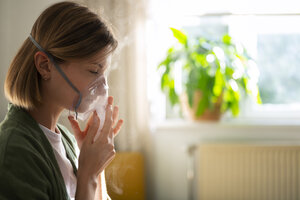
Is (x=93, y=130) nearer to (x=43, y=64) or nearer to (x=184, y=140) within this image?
(x=43, y=64)

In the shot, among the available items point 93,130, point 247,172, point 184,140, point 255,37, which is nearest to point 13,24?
point 93,130

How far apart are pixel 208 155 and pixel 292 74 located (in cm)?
97

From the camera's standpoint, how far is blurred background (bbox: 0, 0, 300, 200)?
2.25 meters

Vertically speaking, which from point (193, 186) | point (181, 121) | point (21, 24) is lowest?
point (193, 186)

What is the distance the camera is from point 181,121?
2.50 m

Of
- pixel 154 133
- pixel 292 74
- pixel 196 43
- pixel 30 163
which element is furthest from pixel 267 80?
pixel 30 163

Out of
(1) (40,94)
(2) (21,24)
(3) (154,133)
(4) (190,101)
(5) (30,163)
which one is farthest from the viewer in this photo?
(3) (154,133)

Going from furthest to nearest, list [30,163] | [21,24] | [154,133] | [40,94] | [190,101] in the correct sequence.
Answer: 1. [154,133]
2. [190,101]
3. [21,24]
4. [40,94]
5. [30,163]

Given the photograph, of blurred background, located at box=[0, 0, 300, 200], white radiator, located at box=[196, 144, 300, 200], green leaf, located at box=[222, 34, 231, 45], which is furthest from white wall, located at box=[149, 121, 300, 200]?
green leaf, located at box=[222, 34, 231, 45]

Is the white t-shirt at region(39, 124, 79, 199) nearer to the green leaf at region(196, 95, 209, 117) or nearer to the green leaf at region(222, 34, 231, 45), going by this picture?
the green leaf at region(196, 95, 209, 117)

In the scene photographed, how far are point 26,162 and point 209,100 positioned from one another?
1.71m

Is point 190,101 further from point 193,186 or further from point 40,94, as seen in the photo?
point 40,94

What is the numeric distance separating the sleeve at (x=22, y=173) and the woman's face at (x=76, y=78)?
158 millimetres

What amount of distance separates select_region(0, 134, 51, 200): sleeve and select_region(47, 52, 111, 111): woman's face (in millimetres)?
158
